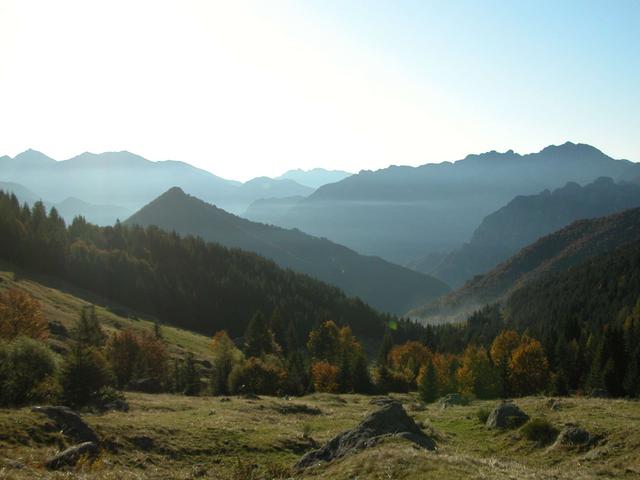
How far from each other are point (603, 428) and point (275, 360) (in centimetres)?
5850

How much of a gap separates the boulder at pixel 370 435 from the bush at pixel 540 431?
1039cm

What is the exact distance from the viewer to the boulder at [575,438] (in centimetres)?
3231

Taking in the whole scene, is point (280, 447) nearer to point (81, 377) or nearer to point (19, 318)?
point (81, 377)

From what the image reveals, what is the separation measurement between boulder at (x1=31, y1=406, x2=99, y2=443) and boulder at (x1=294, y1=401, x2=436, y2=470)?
12.2m

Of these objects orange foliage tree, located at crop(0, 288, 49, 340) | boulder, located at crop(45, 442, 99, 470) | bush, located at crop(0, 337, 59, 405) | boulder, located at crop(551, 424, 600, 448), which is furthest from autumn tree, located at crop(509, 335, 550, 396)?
boulder, located at crop(45, 442, 99, 470)

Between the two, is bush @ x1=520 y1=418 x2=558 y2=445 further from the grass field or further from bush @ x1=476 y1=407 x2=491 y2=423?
bush @ x1=476 y1=407 x2=491 y2=423

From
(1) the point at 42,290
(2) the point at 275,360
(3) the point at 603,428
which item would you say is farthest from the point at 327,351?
(3) the point at 603,428

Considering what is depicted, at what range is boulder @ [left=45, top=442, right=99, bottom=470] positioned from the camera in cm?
2283

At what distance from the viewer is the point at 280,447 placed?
33000 millimetres

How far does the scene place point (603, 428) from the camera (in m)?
33.8

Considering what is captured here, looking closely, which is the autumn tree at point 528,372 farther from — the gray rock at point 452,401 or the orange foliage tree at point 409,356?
the gray rock at point 452,401

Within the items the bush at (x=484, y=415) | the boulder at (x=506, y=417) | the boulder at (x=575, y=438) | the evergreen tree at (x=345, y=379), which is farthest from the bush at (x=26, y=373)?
the evergreen tree at (x=345, y=379)

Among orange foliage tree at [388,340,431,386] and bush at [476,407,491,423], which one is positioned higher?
bush at [476,407,491,423]

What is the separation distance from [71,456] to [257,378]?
5241 centimetres
